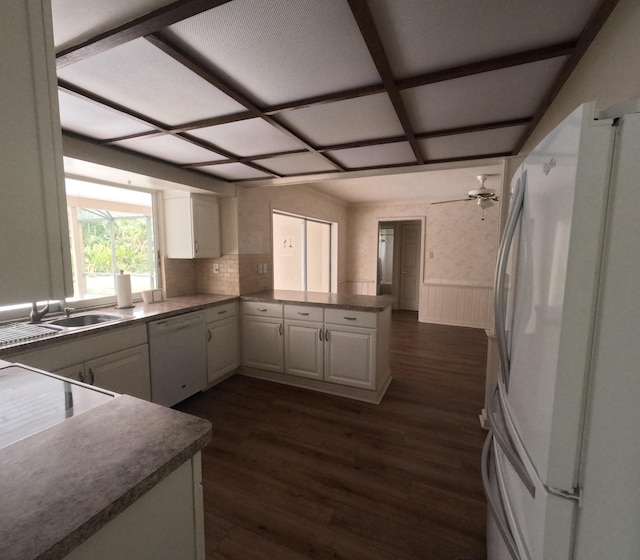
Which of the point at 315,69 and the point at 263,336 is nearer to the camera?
the point at 315,69

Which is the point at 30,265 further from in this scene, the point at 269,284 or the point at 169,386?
the point at 269,284

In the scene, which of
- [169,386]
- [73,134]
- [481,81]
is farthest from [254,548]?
[73,134]

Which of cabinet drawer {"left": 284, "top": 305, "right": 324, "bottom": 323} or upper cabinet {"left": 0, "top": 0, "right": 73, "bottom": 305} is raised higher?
upper cabinet {"left": 0, "top": 0, "right": 73, "bottom": 305}

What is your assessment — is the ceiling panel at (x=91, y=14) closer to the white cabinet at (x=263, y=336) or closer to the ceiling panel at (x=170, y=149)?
the ceiling panel at (x=170, y=149)

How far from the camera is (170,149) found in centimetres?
243

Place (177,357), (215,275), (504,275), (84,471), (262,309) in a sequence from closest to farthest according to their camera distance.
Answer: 1. (84,471)
2. (504,275)
3. (177,357)
4. (262,309)
5. (215,275)

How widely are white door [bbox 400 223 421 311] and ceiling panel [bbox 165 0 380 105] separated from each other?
5800mm

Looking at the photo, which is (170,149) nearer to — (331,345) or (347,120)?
(347,120)

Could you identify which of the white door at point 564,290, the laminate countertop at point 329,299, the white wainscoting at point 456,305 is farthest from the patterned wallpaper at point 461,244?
the white door at point 564,290

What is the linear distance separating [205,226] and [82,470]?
115 inches

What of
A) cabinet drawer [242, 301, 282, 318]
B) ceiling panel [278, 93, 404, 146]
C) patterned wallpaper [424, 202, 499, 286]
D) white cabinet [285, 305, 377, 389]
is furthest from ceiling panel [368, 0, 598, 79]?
patterned wallpaper [424, 202, 499, 286]

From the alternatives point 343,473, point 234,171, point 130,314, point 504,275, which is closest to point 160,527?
point 504,275

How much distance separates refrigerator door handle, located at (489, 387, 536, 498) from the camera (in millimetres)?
756

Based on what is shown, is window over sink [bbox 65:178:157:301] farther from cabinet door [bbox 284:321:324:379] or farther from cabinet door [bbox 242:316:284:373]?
cabinet door [bbox 284:321:324:379]
